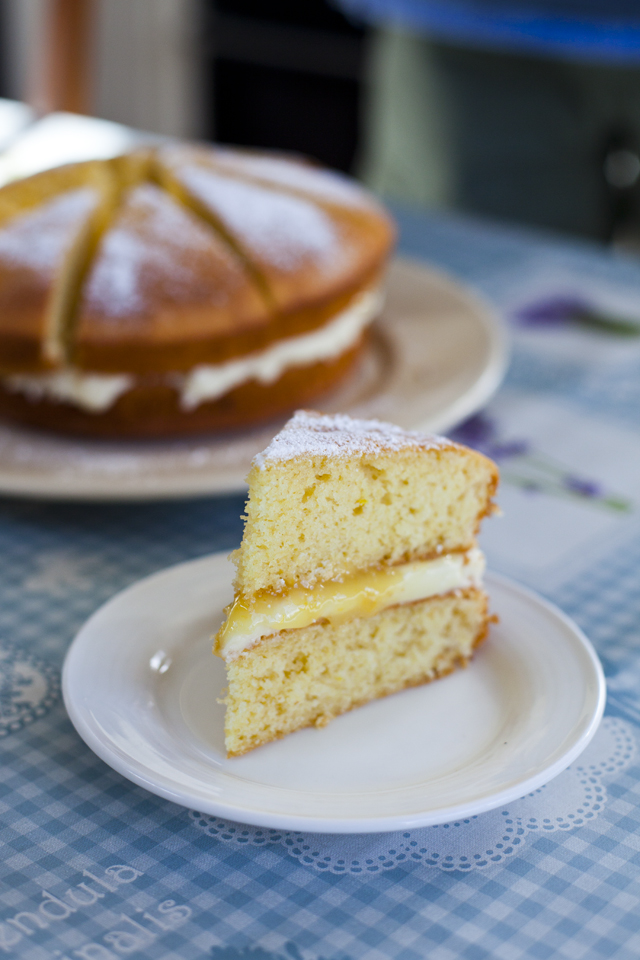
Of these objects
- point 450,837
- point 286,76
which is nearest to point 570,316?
point 450,837

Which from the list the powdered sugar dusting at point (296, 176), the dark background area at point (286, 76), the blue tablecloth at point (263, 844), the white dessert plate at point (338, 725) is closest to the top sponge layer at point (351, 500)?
the white dessert plate at point (338, 725)

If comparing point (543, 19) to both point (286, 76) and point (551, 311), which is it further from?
point (286, 76)

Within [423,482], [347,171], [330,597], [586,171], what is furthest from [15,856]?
[347,171]

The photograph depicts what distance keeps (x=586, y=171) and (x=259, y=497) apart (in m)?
2.84

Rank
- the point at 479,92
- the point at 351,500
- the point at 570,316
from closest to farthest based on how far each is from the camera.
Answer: the point at 351,500
the point at 570,316
the point at 479,92

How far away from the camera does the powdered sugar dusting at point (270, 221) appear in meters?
1.61

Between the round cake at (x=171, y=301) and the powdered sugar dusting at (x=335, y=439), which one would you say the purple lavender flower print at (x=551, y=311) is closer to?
the round cake at (x=171, y=301)

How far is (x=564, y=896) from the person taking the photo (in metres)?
0.83

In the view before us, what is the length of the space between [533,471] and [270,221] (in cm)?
57

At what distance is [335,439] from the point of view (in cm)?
101

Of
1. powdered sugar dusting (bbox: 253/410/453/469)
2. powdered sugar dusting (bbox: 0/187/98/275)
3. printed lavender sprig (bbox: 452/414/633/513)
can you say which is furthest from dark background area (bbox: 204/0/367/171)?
powdered sugar dusting (bbox: 253/410/453/469)

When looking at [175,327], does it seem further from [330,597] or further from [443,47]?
[443,47]

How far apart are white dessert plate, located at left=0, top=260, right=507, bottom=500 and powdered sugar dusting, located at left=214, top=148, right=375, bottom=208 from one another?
21 cm

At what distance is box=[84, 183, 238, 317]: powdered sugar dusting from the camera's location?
1.48 meters
